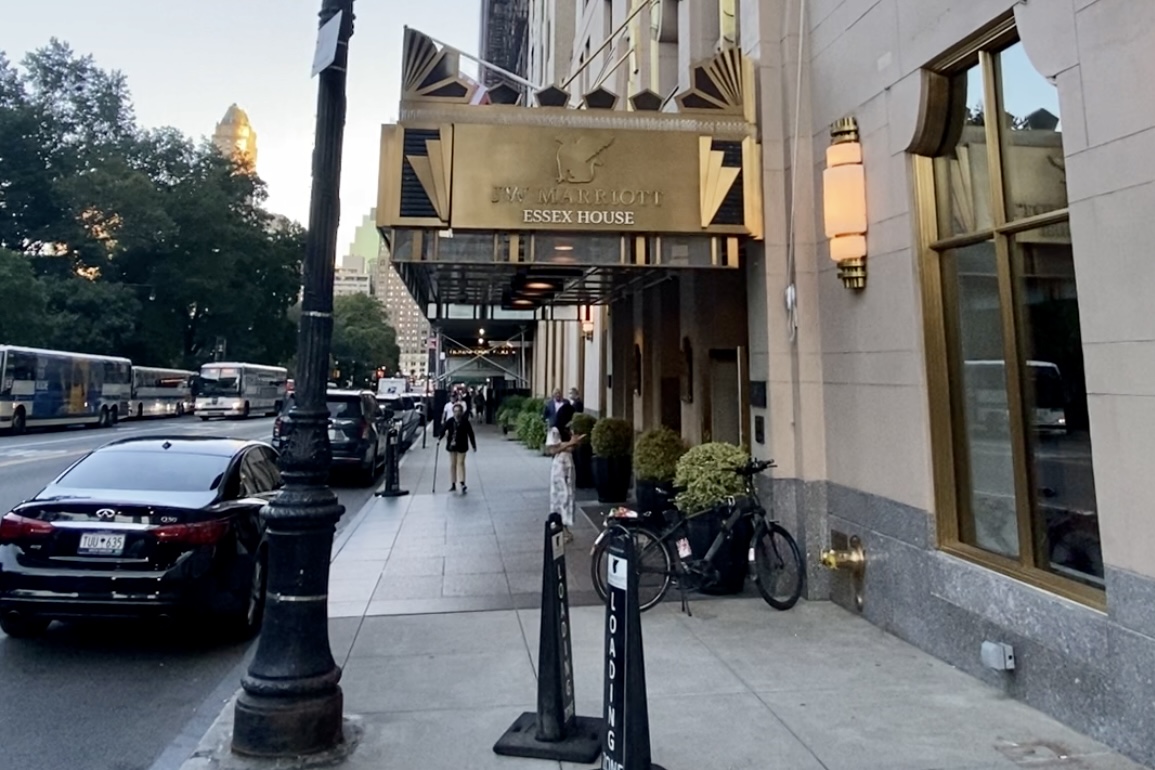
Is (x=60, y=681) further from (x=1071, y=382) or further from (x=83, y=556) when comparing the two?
(x=1071, y=382)

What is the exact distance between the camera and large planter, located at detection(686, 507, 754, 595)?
6.52 meters

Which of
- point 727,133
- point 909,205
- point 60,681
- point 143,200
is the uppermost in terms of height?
point 143,200

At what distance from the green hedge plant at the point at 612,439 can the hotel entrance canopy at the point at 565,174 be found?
5639mm

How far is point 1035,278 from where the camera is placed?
4430 mm

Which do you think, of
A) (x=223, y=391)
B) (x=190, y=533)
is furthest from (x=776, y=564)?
(x=223, y=391)

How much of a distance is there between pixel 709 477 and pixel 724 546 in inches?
25.5

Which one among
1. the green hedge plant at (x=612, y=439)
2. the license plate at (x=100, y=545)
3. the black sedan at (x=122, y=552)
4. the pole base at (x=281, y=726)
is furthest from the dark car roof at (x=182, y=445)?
the green hedge plant at (x=612, y=439)

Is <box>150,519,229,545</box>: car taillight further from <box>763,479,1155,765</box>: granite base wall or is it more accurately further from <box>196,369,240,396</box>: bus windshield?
<box>196,369,240,396</box>: bus windshield

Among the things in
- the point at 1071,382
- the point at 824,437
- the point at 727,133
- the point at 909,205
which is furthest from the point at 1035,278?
the point at 727,133

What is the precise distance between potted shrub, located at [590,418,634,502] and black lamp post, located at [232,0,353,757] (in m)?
8.09

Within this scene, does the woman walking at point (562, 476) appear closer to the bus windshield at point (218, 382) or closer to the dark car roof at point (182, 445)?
the dark car roof at point (182, 445)

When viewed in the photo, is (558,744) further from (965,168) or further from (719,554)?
(965,168)

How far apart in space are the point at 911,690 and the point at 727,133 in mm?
4898

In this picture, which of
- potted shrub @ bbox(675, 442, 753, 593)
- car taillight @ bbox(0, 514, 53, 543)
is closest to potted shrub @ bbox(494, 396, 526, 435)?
potted shrub @ bbox(675, 442, 753, 593)
